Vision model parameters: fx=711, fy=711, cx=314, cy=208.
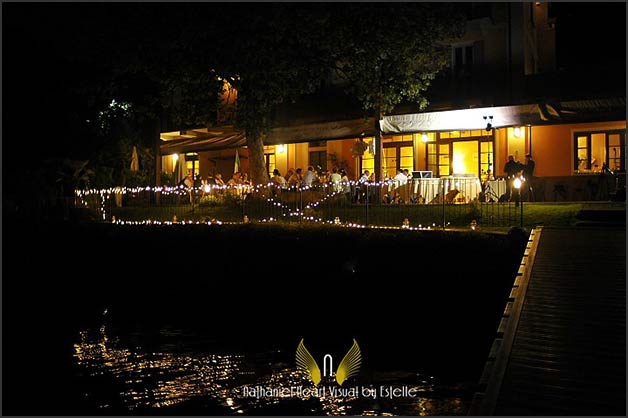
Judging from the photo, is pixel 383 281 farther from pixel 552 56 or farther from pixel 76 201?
pixel 552 56

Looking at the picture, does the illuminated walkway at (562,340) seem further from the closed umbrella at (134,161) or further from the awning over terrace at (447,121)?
the closed umbrella at (134,161)

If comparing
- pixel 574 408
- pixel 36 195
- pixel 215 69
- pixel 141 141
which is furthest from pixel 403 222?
pixel 141 141

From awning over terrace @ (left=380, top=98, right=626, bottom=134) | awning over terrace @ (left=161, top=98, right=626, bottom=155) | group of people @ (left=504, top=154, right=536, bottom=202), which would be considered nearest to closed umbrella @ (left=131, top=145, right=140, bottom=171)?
awning over terrace @ (left=161, top=98, right=626, bottom=155)

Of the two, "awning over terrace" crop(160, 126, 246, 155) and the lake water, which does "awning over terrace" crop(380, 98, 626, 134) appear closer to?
"awning over terrace" crop(160, 126, 246, 155)

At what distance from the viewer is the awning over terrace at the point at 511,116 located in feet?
65.5

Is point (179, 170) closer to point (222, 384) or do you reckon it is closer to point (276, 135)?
point (276, 135)

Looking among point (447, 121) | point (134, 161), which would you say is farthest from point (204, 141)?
point (447, 121)

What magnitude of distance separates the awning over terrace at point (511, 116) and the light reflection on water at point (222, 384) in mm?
11403

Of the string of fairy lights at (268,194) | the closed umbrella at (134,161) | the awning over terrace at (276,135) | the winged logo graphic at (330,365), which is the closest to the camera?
the winged logo graphic at (330,365)

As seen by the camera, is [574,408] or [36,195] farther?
[36,195]

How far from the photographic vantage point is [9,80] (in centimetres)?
2323

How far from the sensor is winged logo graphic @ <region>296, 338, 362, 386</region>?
38.0 ft

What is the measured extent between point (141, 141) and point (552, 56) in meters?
18.2

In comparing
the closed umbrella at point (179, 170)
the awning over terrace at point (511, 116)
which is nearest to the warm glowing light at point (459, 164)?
the awning over terrace at point (511, 116)
